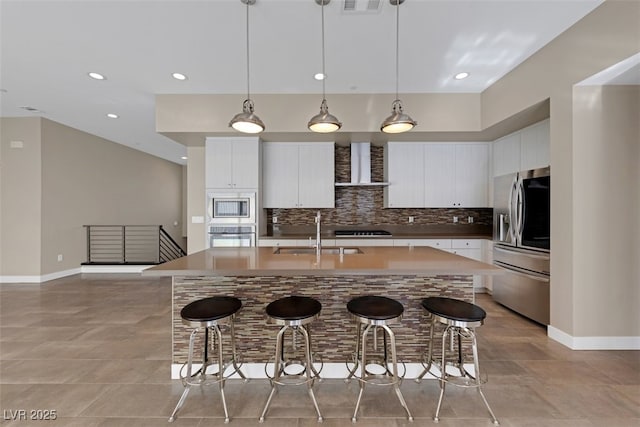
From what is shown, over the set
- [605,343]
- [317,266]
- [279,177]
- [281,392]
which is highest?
[279,177]

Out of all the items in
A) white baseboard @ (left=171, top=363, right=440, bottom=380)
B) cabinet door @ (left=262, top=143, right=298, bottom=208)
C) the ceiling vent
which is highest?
the ceiling vent

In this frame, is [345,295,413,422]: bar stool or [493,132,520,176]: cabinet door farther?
[493,132,520,176]: cabinet door

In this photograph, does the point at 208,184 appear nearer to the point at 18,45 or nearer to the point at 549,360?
the point at 18,45

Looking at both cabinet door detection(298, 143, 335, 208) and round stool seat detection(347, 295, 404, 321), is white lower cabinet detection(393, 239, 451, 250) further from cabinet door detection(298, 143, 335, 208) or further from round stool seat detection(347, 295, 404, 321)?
round stool seat detection(347, 295, 404, 321)

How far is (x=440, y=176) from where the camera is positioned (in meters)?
4.60

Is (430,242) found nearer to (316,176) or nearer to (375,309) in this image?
(316,176)

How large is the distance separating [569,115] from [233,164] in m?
4.07

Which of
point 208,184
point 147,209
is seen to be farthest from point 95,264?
point 208,184

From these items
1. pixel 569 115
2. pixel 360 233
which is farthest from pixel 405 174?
pixel 569 115

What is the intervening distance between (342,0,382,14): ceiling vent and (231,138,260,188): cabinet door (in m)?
2.40

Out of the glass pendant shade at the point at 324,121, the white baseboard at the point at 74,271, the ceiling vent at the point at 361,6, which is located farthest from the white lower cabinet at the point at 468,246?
the white baseboard at the point at 74,271

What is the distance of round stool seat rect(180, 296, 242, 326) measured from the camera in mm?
1761

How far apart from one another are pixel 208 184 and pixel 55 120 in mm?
3647

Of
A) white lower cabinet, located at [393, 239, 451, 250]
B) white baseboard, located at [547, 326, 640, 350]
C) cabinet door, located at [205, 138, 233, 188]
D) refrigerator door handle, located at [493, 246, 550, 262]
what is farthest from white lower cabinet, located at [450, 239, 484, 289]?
cabinet door, located at [205, 138, 233, 188]
